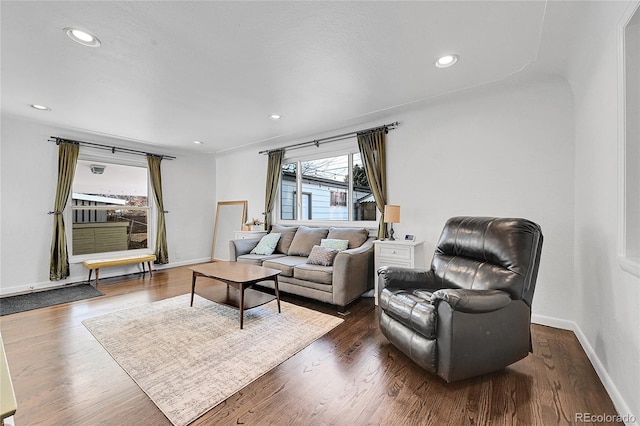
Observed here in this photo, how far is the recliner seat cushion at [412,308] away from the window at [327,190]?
191 cm

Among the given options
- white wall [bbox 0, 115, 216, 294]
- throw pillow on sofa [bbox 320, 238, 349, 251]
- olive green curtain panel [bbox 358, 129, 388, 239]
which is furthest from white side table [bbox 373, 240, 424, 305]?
white wall [bbox 0, 115, 216, 294]

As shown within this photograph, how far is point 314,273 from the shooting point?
10.8ft

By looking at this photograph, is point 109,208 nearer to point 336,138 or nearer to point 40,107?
point 40,107

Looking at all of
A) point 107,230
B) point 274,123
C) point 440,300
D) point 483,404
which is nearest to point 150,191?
point 107,230

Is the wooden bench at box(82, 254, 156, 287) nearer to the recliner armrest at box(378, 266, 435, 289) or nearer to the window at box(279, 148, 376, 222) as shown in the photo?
the window at box(279, 148, 376, 222)

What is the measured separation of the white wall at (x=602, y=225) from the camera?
1.52 m

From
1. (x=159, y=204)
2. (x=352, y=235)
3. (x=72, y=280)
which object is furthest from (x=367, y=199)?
(x=72, y=280)

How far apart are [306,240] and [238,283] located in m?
1.72

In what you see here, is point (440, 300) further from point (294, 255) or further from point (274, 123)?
point (274, 123)

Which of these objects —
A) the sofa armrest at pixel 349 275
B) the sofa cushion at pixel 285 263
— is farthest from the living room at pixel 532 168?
the sofa cushion at pixel 285 263

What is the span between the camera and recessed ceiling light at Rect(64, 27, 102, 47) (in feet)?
6.55

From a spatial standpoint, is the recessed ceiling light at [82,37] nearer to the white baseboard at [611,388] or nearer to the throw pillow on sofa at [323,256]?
the throw pillow on sofa at [323,256]

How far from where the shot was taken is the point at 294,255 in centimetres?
430

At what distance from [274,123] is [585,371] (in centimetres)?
419
